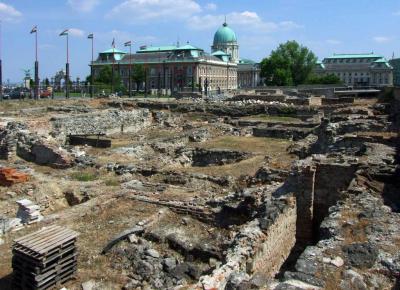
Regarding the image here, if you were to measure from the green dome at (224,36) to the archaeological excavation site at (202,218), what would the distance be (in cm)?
11390

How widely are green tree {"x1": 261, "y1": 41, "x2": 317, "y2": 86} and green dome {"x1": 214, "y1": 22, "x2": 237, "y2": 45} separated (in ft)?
134

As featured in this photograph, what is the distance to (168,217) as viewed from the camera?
11703 mm

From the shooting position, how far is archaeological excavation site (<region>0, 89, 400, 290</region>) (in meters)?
7.19

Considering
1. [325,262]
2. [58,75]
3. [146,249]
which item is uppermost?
[58,75]

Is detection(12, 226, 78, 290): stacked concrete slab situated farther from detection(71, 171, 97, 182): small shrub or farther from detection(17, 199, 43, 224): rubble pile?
detection(71, 171, 97, 182): small shrub

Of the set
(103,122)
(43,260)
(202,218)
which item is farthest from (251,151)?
(43,260)

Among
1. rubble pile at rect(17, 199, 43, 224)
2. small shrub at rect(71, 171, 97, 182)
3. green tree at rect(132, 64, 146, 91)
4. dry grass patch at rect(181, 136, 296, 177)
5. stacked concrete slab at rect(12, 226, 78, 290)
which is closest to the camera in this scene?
stacked concrete slab at rect(12, 226, 78, 290)

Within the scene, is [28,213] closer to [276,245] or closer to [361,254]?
[276,245]

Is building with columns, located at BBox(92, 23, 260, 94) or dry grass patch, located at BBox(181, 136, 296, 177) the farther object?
building with columns, located at BBox(92, 23, 260, 94)

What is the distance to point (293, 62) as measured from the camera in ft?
298

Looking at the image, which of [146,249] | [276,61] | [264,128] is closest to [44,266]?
[146,249]

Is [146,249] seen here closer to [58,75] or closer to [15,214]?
[15,214]

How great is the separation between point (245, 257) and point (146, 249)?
2920 millimetres

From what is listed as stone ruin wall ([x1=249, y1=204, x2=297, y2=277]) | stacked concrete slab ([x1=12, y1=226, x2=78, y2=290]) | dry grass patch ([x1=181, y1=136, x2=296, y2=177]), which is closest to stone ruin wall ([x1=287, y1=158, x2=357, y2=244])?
stone ruin wall ([x1=249, y1=204, x2=297, y2=277])
